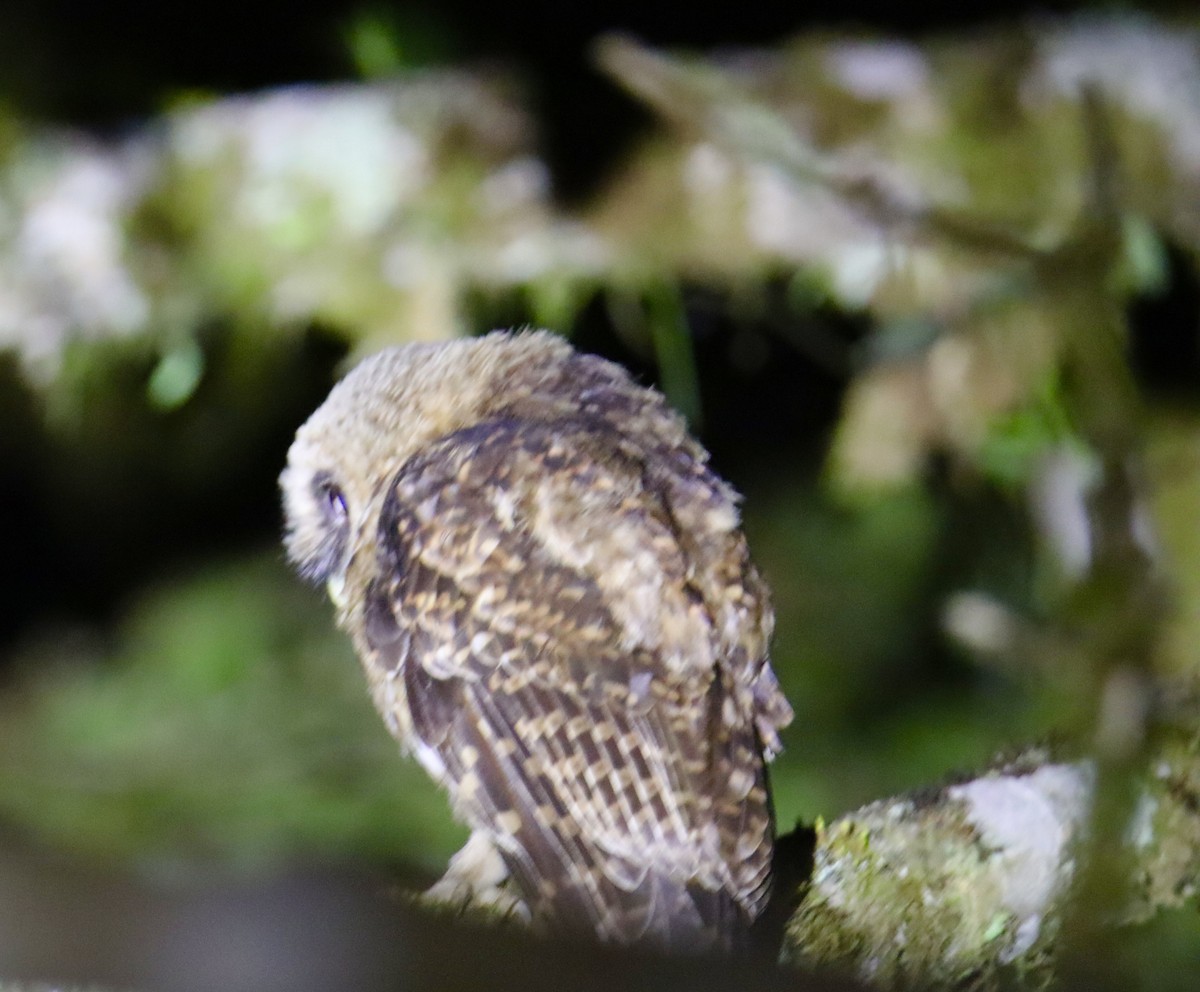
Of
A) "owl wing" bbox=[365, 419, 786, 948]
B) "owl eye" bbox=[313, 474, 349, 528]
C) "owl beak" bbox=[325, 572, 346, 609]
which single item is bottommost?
"owl wing" bbox=[365, 419, 786, 948]

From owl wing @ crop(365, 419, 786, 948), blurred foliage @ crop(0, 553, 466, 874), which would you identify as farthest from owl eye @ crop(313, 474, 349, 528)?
blurred foliage @ crop(0, 553, 466, 874)

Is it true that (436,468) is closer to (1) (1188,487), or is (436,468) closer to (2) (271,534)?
(2) (271,534)

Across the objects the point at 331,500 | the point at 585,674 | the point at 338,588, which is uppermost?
the point at 331,500

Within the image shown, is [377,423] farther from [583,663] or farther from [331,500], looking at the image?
[583,663]

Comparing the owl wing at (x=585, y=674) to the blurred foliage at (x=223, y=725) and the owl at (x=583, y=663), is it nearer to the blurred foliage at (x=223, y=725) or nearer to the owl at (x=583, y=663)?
the owl at (x=583, y=663)

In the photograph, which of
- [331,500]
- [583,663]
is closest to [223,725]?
[331,500]

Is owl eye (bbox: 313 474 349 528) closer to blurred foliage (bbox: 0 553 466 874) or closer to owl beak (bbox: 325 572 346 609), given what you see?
owl beak (bbox: 325 572 346 609)

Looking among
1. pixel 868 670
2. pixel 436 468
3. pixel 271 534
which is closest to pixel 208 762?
pixel 271 534

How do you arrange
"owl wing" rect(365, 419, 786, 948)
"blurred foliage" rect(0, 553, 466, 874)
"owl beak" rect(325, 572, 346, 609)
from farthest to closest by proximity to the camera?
"blurred foliage" rect(0, 553, 466, 874), "owl beak" rect(325, 572, 346, 609), "owl wing" rect(365, 419, 786, 948)
